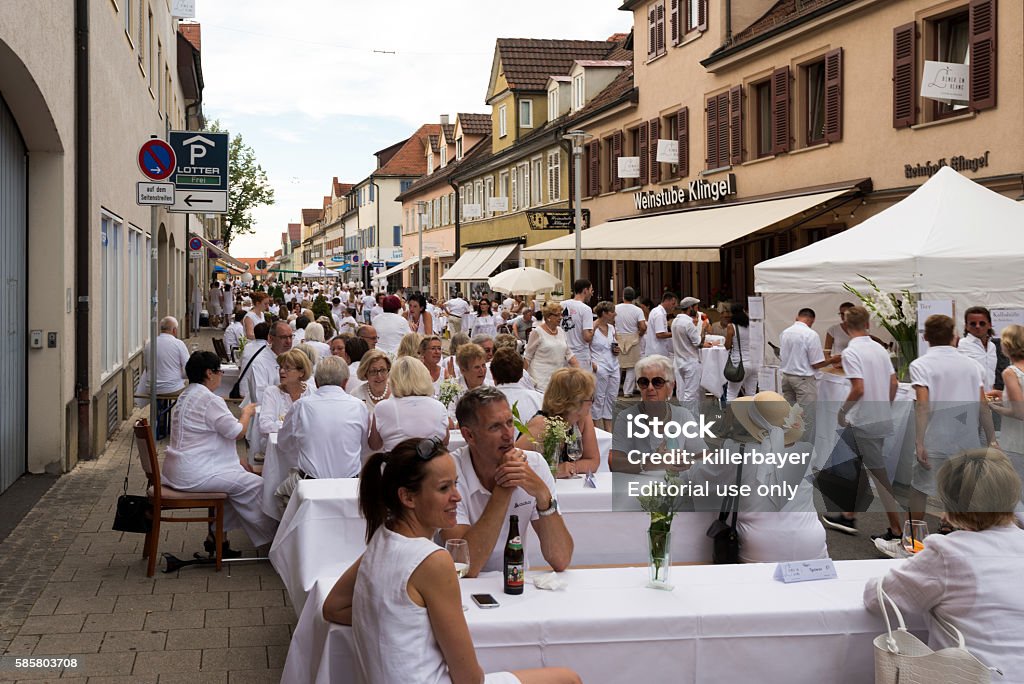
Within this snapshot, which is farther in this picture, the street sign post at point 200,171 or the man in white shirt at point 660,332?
the man in white shirt at point 660,332

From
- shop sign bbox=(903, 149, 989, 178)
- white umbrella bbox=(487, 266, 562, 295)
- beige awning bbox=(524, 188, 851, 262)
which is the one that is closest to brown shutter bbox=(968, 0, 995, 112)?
shop sign bbox=(903, 149, 989, 178)

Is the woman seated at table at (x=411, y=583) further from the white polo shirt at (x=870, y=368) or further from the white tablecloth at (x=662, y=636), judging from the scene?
the white polo shirt at (x=870, y=368)

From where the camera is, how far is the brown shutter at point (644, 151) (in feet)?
94.5

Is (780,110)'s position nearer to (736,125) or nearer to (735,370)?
(736,125)

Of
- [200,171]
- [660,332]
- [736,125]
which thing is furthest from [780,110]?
[200,171]

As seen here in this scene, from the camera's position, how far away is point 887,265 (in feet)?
38.6

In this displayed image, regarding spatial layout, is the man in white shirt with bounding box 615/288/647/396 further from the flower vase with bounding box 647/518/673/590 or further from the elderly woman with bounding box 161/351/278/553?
the flower vase with bounding box 647/518/673/590

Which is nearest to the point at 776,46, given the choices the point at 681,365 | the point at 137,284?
the point at 681,365

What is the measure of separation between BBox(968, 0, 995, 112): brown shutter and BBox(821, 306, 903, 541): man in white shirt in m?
7.57

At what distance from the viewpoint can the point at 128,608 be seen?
6676mm

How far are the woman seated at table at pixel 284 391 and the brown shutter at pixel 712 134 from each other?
57.5ft

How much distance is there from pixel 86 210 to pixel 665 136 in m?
18.4

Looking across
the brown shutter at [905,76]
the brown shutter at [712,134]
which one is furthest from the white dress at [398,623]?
the brown shutter at [712,134]

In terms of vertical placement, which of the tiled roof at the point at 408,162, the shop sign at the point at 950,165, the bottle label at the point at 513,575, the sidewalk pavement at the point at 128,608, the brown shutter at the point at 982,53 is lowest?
the sidewalk pavement at the point at 128,608
